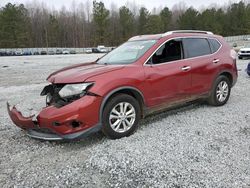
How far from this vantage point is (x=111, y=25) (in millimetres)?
82562

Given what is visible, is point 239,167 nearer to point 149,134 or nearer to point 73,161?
point 149,134

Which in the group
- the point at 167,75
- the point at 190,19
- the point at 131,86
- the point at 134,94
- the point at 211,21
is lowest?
the point at 134,94

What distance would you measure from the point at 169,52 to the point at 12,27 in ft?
246

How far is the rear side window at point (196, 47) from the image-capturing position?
4934mm

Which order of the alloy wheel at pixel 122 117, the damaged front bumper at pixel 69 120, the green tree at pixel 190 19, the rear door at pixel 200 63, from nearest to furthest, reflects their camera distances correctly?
1. the damaged front bumper at pixel 69 120
2. the alloy wheel at pixel 122 117
3. the rear door at pixel 200 63
4. the green tree at pixel 190 19

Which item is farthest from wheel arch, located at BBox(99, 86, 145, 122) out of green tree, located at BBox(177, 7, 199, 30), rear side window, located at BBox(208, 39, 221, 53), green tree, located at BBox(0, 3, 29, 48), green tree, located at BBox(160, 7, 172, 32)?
green tree, located at BBox(160, 7, 172, 32)

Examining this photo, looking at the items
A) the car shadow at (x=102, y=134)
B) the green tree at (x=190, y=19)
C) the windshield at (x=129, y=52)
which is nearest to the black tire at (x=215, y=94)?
the car shadow at (x=102, y=134)

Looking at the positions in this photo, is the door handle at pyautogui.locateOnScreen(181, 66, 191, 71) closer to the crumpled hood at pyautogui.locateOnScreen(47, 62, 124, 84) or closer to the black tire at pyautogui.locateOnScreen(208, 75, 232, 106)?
the black tire at pyautogui.locateOnScreen(208, 75, 232, 106)

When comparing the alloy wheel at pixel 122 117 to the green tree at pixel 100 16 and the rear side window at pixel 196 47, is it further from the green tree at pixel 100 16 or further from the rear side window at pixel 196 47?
the green tree at pixel 100 16

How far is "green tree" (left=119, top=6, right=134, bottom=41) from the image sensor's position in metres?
81.4

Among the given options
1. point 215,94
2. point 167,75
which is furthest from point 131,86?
point 215,94

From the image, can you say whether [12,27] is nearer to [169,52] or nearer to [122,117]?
[169,52]

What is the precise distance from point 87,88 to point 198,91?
2.62 metres

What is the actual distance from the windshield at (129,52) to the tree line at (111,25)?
73190 mm
